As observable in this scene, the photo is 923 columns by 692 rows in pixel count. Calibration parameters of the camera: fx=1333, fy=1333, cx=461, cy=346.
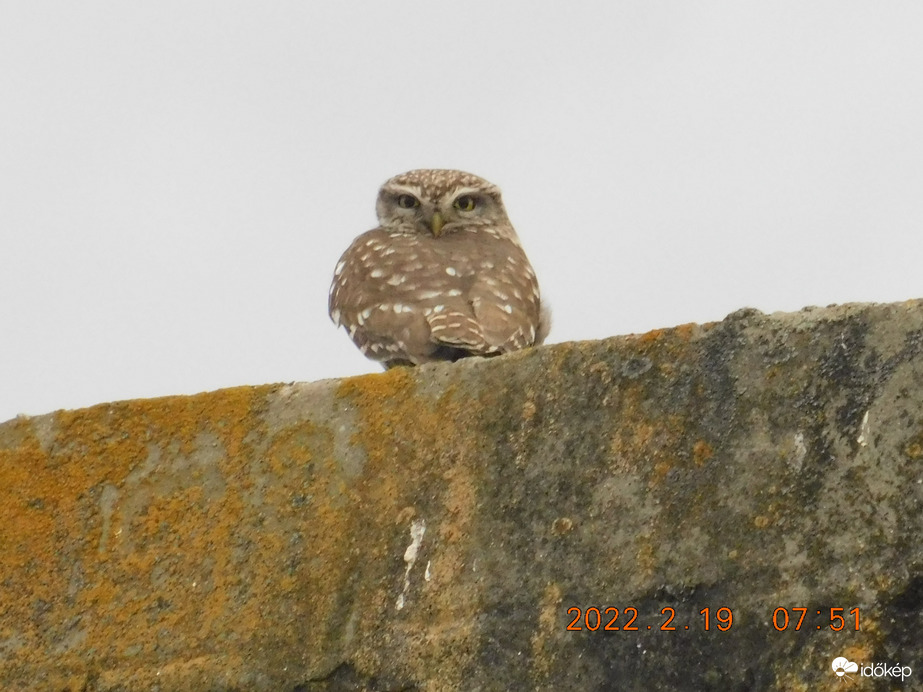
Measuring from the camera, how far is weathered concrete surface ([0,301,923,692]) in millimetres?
2311

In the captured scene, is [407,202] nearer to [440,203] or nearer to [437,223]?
[440,203]

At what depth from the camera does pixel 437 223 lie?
6.85 metres

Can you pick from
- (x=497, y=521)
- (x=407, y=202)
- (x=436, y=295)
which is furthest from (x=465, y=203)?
(x=497, y=521)

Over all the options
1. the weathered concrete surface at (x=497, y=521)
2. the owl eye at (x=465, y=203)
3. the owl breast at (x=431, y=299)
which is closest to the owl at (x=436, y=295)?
the owl breast at (x=431, y=299)

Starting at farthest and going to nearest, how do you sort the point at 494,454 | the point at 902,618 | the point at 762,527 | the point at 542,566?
1. the point at 494,454
2. the point at 542,566
3. the point at 762,527
4. the point at 902,618

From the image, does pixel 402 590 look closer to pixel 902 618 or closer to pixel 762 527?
pixel 762 527

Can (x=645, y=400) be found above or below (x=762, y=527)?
above

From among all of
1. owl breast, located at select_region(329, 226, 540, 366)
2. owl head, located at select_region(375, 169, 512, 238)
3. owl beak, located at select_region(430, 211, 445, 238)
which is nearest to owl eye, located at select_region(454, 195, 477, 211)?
owl head, located at select_region(375, 169, 512, 238)

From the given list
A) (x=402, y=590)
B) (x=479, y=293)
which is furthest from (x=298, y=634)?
(x=479, y=293)

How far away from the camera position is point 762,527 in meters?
2.37

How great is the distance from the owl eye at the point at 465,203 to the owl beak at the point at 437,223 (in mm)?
176

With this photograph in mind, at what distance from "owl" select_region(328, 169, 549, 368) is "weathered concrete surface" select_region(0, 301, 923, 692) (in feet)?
5.77

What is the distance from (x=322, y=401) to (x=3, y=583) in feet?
2.66

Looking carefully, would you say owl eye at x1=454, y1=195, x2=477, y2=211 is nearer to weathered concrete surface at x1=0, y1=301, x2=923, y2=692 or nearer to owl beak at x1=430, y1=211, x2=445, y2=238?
owl beak at x1=430, y1=211, x2=445, y2=238
